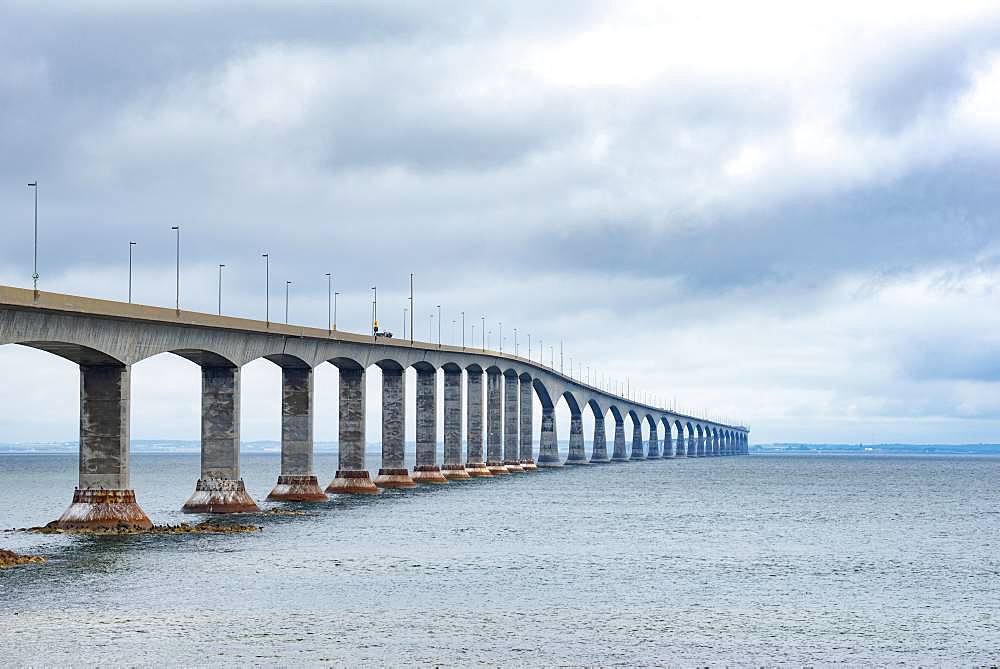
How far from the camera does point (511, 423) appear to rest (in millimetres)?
166750

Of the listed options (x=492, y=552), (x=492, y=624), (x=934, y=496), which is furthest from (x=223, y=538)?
(x=934, y=496)

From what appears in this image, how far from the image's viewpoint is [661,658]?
3472 centimetres

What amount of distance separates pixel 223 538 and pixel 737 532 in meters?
29.2

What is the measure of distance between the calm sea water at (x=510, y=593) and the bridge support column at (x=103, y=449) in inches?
68.0

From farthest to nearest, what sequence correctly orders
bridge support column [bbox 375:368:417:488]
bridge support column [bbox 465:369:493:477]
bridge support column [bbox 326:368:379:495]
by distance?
bridge support column [bbox 465:369:493:477] < bridge support column [bbox 375:368:417:488] < bridge support column [bbox 326:368:379:495]

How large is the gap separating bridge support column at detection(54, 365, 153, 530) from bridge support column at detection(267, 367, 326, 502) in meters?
23.9

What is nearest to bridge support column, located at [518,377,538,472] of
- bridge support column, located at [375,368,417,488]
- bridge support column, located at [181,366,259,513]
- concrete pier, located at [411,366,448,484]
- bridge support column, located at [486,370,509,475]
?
bridge support column, located at [486,370,509,475]

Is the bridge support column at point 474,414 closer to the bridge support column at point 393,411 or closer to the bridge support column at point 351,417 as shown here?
the bridge support column at point 393,411

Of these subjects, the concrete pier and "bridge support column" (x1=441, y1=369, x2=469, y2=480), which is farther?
"bridge support column" (x1=441, y1=369, x2=469, y2=480)

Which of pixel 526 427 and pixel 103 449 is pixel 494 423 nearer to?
pixel 526 427

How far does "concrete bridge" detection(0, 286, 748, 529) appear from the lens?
6009 centimetres

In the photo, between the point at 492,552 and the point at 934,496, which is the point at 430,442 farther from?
the point at 492,552

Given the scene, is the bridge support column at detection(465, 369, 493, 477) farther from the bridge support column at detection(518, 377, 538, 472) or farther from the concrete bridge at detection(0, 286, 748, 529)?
the bridge support column at detection(518, 377, 538, 472)

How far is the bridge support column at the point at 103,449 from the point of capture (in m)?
61.6
